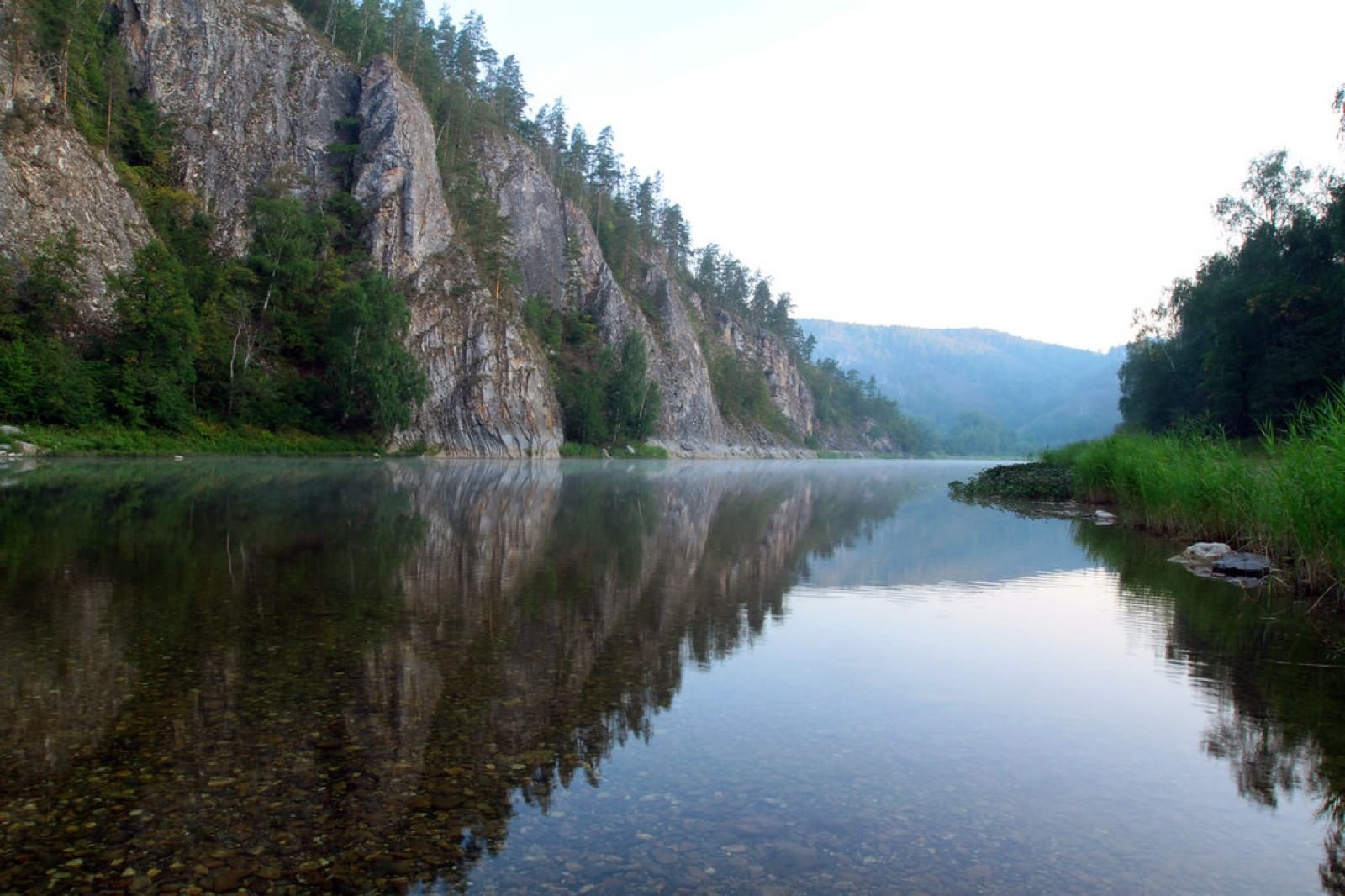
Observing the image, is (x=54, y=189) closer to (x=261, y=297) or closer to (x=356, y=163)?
(x=261, y=297)

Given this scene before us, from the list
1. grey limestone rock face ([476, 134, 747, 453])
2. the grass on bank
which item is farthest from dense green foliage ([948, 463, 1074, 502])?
grey limestone rock face ([476, 134, 747, 453])

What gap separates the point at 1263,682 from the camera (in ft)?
27.3

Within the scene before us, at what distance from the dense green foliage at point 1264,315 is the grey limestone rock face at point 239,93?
224 feet

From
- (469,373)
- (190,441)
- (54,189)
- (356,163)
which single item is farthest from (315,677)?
(356,163)

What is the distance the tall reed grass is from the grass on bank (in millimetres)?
45370

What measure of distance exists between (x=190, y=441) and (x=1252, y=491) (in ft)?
164

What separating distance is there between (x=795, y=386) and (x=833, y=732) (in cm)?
15296

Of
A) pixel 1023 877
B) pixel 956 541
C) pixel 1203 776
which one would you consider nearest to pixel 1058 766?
pixel 1203 776

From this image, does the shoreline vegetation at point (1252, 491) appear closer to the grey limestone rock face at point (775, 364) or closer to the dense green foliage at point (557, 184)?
the dense green foliage at point (557, 184)

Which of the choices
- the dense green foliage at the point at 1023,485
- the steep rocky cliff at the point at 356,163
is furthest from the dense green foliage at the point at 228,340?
the dense green foliage at the point at 1023,485

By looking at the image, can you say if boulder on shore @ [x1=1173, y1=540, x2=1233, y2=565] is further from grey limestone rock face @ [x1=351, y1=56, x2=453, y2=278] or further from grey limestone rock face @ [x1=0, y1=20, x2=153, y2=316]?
grey limestone rock face @ [x1=351, y1=56, x2=453, y2=278]

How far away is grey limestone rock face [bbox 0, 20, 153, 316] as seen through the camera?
43.6 metres

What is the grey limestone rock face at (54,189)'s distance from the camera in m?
43.6

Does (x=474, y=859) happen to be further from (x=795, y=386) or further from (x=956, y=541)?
(x=795, y=386)
